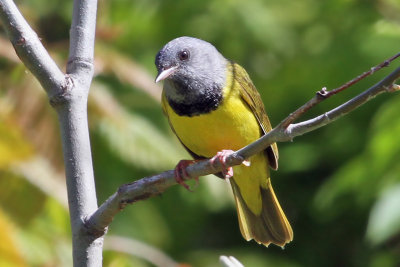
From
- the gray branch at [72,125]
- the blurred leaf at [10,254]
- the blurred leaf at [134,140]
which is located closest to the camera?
the gray branch at [72,125]

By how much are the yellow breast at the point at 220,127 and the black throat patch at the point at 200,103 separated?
2 centimetres

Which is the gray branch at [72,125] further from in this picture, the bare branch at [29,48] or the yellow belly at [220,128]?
the yellow belly at [220,128]

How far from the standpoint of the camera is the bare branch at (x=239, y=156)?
6.39ft

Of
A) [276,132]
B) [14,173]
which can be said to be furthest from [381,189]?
[276,132]

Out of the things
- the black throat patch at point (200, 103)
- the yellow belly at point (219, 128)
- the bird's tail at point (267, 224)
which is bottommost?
the bird's tail at point (267, 224)

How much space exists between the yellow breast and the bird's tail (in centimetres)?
50

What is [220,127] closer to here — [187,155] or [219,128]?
[219,128]

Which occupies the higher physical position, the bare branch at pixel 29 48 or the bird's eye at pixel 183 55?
the bird's eye at pixel 183 55

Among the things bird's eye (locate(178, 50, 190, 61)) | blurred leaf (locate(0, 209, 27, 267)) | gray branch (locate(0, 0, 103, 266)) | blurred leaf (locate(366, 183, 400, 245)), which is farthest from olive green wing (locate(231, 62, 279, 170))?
gray branch (locate(0, 0, 103, 266))

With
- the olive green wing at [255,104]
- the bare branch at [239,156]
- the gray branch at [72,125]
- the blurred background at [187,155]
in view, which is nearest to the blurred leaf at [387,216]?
the blurred background at [187,155]

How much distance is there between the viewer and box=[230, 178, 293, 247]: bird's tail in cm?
423

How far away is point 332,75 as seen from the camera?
6.02m

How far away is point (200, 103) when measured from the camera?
12.9 ft

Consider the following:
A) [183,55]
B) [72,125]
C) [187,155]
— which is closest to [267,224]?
[183,55]
